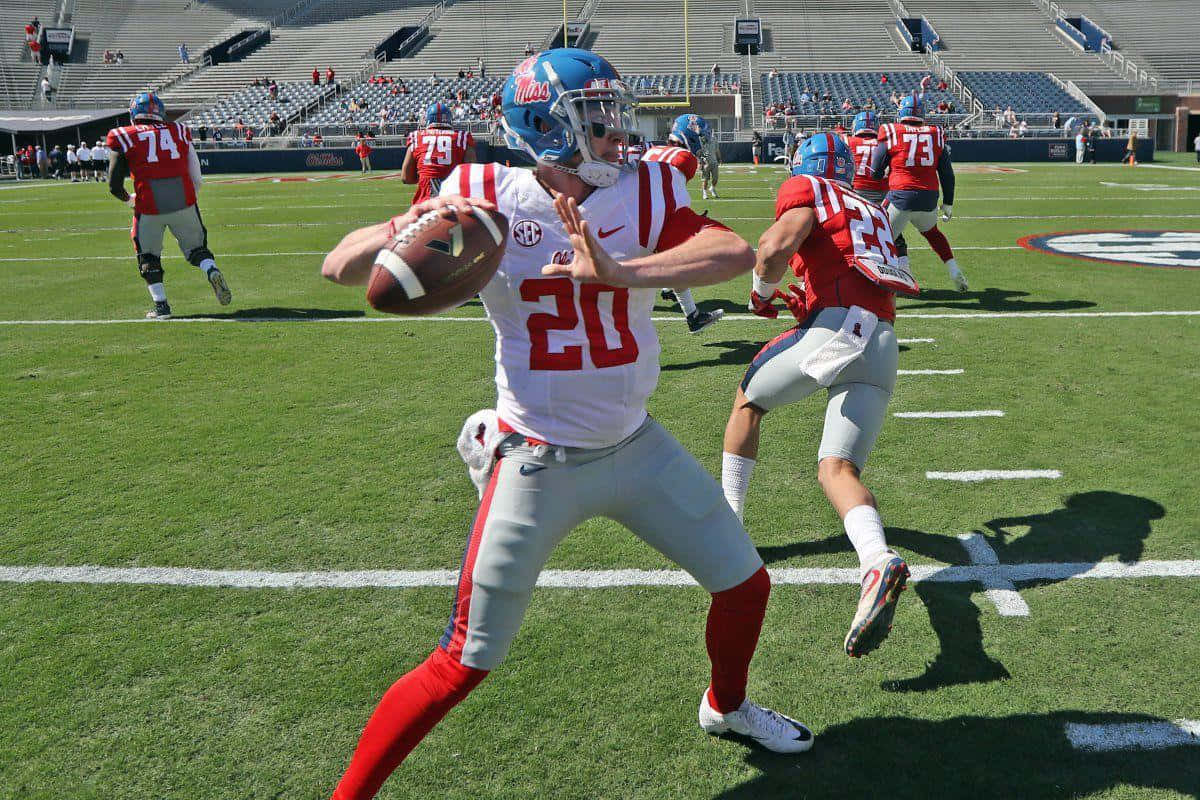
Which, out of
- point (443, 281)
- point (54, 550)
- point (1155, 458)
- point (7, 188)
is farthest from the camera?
point (7, 188)

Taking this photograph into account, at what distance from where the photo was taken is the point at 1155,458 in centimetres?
500

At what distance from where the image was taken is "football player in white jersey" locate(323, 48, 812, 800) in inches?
93.2

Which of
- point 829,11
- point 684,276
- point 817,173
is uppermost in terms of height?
point 829,11

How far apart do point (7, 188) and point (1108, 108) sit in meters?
45.2

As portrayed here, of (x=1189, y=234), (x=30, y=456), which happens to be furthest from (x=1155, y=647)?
(x=1189, y=234)

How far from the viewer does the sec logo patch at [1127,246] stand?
11.3 meters

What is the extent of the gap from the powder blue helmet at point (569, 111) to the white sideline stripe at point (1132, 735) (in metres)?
2.15

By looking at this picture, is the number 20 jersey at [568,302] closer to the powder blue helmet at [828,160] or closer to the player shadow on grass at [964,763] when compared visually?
the player shadow on grass at [964,763]

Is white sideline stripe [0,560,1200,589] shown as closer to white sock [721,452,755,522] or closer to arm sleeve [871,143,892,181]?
white sock [721,452,755,522]

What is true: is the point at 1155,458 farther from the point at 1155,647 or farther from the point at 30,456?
the point at 30,456

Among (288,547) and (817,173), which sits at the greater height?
(817,173)

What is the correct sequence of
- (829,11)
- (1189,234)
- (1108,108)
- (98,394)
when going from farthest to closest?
(829,11) → (1108,108) → (1189,234) → (98,394)

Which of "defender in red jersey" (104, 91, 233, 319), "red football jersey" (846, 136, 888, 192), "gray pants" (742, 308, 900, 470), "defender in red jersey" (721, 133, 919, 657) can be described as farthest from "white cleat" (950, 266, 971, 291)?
"defender in red jersey" (104, 91, 233, 319)

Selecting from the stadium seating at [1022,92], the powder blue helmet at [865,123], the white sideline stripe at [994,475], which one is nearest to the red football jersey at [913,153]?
the powder blue helmet at [865,123]
